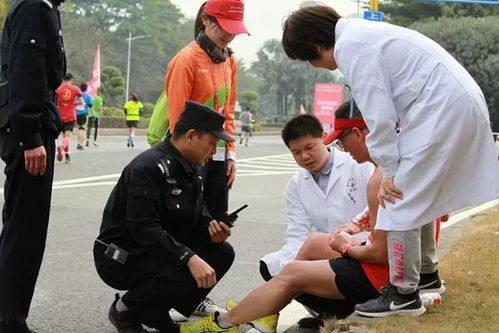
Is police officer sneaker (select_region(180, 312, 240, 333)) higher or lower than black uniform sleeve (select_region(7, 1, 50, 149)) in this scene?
lower

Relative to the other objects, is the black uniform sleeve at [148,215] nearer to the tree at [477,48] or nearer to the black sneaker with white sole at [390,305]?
the black sneaker with white sole at [390,305]

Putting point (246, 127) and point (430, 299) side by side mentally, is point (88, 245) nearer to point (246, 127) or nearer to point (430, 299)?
point (430, 299)

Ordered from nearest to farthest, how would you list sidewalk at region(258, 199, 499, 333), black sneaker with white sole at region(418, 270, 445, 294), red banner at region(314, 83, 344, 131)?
black sneaker with white sole at region(418, 270, 445, 294), sidewalk at region(258, 199, 499, 333), red banner at region(314, 83, 344, 131)

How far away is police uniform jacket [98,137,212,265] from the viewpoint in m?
3.70

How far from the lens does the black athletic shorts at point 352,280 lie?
3.52 meters

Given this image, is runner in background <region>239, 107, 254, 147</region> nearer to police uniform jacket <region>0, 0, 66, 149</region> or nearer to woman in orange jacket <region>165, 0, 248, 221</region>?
woman in orange jacket <region>165, 0, 248, 221</region>

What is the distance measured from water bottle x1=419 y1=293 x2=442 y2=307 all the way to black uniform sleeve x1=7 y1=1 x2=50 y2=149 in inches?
80.8

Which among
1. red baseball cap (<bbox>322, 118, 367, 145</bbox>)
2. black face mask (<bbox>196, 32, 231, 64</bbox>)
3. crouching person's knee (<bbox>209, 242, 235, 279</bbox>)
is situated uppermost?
black face mask (<bbox>196, 32, 231, 64</bbox>)

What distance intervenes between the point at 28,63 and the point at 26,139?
34 centimetres

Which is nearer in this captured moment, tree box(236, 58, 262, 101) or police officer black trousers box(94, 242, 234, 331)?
police officer black trousers box(94, 242, 234, 331)

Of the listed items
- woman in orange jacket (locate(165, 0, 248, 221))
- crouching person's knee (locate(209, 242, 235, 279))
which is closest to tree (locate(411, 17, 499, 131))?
woman in orange jacket (locate(165, 0, 248, 221))

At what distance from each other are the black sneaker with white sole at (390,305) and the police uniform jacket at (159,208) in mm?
895

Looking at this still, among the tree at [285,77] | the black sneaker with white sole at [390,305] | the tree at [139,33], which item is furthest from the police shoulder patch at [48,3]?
the tree at [285,77]

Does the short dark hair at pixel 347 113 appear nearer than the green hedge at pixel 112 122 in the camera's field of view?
Yes
